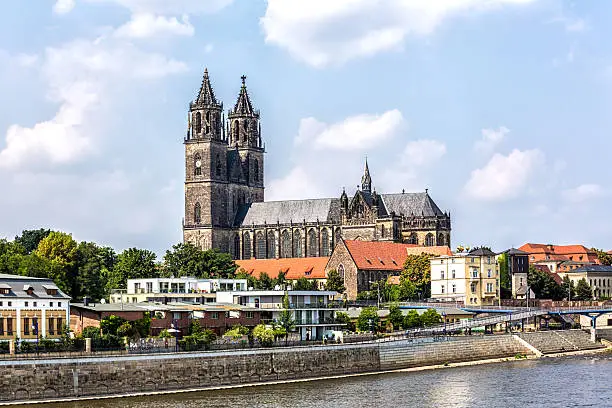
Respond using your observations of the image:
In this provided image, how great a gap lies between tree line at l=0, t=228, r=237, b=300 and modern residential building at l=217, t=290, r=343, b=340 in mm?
18747

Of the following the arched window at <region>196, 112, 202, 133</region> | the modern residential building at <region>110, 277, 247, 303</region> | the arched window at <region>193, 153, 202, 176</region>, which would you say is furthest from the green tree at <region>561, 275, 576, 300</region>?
the arched window at <region>196, 112, 202, 133</region>

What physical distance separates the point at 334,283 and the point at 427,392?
75.1 m

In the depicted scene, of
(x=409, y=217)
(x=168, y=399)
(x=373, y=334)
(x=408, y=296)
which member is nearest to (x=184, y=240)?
(x=409, y=217)

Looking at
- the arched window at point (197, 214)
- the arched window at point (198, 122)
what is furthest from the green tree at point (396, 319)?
the arched window at point (198, 122)

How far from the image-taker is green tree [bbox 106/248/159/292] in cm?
14288

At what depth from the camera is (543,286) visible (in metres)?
159

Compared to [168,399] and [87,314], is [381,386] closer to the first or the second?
[168,399]

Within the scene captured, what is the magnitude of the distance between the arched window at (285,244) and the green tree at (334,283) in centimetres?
3621

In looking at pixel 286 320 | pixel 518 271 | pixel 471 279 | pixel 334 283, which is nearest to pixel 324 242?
pixel 334 283

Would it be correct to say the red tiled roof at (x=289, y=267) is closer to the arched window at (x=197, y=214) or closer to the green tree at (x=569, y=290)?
the arched window at (x=197, y=214)

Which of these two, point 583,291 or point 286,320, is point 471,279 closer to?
point 583,291

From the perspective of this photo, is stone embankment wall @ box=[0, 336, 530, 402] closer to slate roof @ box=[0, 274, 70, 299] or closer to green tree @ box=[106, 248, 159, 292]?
slate roof @ box=[0, 274, 70, 299]

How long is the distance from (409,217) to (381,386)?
102535 millimetres

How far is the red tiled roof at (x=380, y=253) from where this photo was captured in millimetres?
162125
